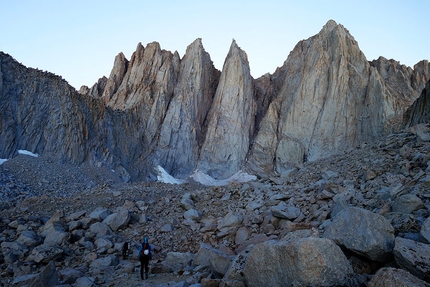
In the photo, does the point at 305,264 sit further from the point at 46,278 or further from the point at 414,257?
the point at 46,278

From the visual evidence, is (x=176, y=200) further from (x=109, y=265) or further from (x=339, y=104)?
(x=339, y=104)

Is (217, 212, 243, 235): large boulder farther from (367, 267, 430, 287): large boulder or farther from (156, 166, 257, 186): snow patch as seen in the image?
(156, 166, 257, 186): snow patch

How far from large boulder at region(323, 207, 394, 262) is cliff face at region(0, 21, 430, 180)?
34.2 metres

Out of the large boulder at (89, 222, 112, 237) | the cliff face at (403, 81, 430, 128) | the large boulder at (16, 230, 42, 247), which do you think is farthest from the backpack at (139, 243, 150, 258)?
the cliff face at (403, 81, 430, 128)

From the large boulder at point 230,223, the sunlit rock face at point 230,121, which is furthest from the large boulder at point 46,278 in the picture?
the sunlit rock face at point 230,121

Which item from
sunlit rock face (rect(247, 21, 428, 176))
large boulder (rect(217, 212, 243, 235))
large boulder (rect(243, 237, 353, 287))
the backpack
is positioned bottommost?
the backpack

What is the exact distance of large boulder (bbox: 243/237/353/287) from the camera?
4059mm

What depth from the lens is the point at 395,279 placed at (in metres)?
3.47

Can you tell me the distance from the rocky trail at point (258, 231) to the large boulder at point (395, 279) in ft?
0.04

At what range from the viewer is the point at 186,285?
6.12 metres

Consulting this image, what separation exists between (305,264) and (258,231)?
5.79 meters

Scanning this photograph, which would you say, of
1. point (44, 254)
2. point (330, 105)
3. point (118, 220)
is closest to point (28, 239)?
point (44, 254)

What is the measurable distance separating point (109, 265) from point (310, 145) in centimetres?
4129

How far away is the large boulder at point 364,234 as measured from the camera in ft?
15.0
